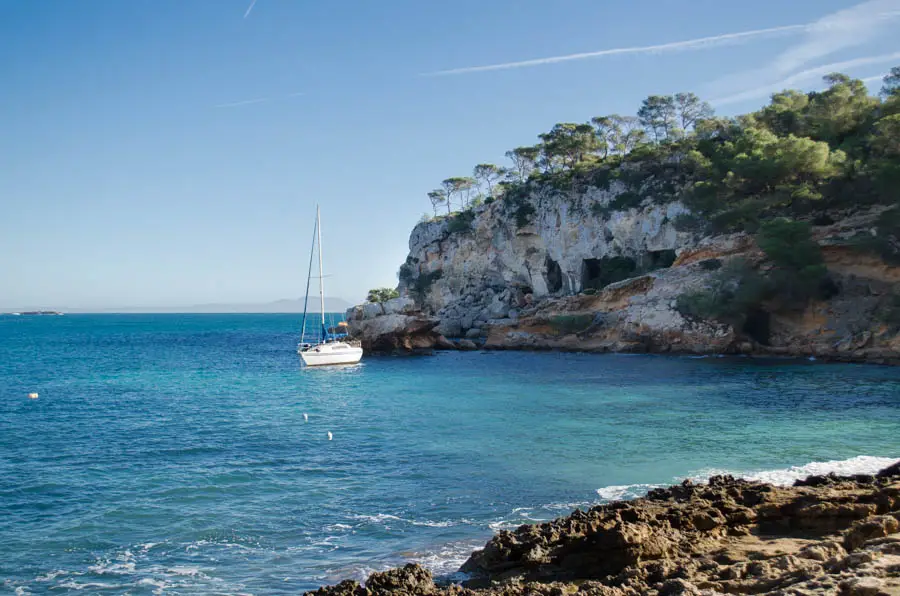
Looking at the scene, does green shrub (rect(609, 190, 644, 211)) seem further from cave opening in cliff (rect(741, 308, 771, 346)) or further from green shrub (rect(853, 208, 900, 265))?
green shrub (rect(853, 208, 900, 265))

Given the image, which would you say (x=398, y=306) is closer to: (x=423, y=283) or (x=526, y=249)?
(x=526, y=249)

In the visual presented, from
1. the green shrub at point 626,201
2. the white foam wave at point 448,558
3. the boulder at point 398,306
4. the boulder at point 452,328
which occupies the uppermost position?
the green shrub at point 626,201

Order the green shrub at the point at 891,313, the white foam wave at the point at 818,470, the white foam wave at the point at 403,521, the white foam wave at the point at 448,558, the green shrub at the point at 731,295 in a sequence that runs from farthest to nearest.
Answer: the green shrub at the point at 731,295 → the green shrub at the point at 891,313 → the white foam wave at the point at 818,470 → the white foam wave at the point at 403,521 → the white foam wave at the point at 448,558

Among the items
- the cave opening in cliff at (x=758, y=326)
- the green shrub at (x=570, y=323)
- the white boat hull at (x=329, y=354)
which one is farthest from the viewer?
the green shrub at (x=570, y=323)

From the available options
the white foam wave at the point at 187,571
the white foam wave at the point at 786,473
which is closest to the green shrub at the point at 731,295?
the white foam wave at the point at 786,473

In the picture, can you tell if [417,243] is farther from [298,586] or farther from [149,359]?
[298,586]

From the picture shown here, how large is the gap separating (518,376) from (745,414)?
45.5ft

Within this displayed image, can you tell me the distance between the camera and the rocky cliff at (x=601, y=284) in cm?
3538

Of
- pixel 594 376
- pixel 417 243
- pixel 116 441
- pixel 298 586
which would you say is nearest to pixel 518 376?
pixel 594 376

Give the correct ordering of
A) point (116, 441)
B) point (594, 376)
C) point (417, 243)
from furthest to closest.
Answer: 1. point (417, 243)
2. point (594, 376)
3. point (116, 441)

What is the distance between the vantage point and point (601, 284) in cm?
5472

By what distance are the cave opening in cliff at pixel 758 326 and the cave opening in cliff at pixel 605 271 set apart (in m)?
13.2

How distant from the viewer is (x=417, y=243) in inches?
2985

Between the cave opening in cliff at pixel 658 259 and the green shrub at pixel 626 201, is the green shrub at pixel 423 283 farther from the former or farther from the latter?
the cave opening in cliff at pixel 658 259
